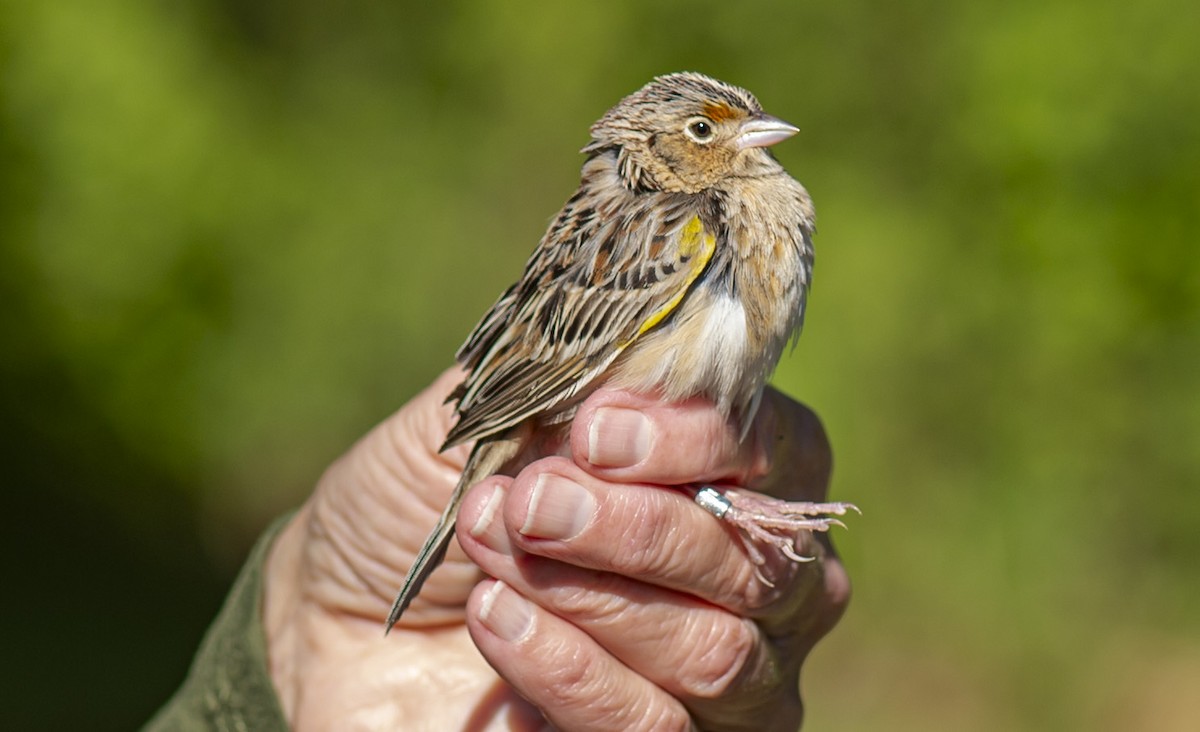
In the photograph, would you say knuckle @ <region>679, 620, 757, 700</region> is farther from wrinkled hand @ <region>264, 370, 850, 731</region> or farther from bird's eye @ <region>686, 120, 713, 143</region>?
bird's eye @ <region>686, 120, 713, 143</region>

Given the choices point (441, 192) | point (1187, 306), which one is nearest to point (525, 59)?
point (441, 192)

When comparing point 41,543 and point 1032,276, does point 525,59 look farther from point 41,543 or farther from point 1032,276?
point 41,543

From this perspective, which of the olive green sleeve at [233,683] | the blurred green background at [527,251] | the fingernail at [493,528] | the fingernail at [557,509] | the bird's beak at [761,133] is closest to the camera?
the fingernail at [557,509]

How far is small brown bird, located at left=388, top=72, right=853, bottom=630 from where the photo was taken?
2807 mm

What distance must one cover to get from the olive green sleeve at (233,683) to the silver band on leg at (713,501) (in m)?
1.34

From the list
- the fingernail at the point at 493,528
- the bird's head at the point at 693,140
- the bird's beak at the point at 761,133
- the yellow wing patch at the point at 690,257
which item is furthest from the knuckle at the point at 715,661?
the bird's beak at the point at 761,133

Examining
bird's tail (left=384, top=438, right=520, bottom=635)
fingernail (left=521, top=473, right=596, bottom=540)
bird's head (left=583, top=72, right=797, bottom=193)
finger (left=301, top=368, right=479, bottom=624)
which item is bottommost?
finger (left=301, top=368, right=479, bottom=624)

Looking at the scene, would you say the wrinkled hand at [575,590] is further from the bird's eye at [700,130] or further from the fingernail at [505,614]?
the bird's eye at [700,130]

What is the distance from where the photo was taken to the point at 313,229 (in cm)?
847

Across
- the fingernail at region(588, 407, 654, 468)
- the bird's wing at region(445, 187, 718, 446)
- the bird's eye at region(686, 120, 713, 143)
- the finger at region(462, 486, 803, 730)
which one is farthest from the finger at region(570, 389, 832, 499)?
the bird's eye at region(686, 120, 713, 143)

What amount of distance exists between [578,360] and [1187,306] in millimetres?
4827

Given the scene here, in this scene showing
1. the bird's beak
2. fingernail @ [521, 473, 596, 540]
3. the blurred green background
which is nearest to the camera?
fingernail @ [521, 473, 596, 540]

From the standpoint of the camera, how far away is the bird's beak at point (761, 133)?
3.14 metres

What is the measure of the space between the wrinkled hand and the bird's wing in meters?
0.13
